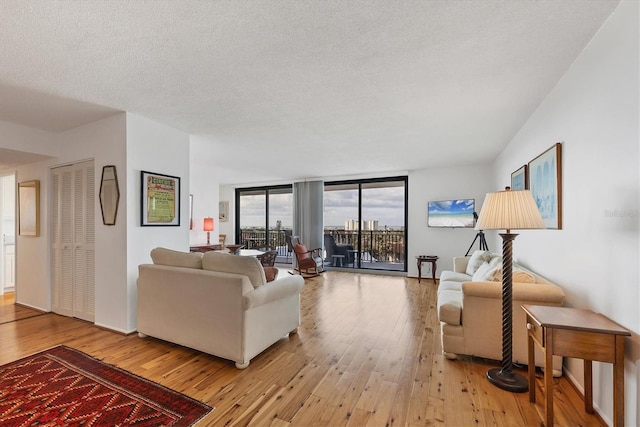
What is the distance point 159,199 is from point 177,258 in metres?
1.00

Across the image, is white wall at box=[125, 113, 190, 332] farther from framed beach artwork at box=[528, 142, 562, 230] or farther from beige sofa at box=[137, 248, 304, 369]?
framed beach artwork at box=[528, 142, 562, 230]

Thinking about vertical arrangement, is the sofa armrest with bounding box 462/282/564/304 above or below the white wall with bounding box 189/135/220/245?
below

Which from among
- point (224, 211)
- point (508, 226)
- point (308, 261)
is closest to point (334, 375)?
point (508, 226)

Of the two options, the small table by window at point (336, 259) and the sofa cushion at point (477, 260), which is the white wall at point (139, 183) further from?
the small table by window at point (336, 259)

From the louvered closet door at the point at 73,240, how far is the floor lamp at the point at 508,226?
4249 mm

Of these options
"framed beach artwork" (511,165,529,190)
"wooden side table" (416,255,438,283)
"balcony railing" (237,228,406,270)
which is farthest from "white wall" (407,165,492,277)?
"framed beach artwork" (511,165,529,190)

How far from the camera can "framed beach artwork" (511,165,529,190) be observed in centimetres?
325

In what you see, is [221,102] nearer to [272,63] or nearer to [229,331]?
[272,63]

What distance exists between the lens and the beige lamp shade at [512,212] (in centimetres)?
200

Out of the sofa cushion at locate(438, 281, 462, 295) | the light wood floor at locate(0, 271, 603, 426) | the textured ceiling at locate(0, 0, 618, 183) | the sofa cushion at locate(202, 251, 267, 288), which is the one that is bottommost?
the light wood floor at locate(0, 271, 603, 426)

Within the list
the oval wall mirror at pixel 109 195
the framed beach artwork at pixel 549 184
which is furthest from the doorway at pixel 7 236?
the framed beach artwork at pixel 549 184


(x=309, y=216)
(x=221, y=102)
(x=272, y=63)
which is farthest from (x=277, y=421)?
(x=309, y=216)

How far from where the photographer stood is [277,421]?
68.4 inches

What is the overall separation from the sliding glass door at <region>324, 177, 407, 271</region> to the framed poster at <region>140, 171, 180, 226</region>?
14.4 ft
